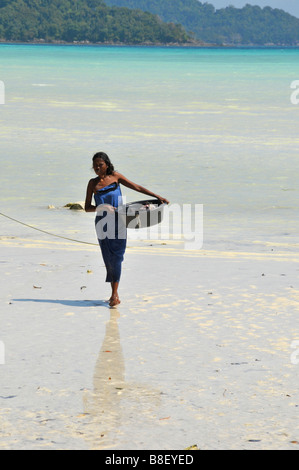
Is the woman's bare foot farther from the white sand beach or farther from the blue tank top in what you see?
the blue tank top

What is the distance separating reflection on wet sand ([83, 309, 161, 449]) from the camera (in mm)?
4730

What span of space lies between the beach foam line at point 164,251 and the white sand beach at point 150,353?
15 centimetres

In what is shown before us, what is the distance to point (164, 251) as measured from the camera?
31.5 feet

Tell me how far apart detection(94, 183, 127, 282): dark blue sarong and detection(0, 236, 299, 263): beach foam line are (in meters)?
2.30

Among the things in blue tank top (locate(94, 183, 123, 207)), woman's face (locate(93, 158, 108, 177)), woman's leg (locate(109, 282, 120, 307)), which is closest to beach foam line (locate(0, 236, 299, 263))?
woman's leg (locate(109, 282, 120, 307))

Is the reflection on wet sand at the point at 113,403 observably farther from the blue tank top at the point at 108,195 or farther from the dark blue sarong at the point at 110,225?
the blue tank top at the point at 108,195

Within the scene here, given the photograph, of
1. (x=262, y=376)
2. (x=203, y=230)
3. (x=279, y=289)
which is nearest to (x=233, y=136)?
(x=203, y=230)

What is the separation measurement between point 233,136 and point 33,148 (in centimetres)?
595

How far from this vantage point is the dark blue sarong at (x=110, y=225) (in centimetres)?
702

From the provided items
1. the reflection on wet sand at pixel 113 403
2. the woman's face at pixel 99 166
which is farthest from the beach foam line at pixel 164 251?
the reflection on wet sand at pixel 113 403

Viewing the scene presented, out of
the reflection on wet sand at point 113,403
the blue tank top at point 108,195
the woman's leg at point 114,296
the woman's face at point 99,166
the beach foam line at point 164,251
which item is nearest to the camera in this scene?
the reflection on wet sand at point 113,403

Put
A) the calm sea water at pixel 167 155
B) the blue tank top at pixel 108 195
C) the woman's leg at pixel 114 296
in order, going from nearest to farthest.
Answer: the blue tank top at pixel 108 195 → the woman's leg at pixel 114 296 → the calm sea water at pixel 167 155

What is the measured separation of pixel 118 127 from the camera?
2564cm
